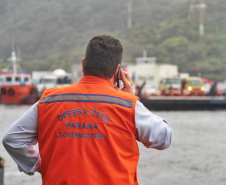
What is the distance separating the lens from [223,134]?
23.2m

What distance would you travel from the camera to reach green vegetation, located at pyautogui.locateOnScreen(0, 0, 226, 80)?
12344 centimetres

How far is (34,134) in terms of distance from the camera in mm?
2822

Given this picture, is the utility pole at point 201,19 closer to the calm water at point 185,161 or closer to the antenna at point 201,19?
the antenna at point 201,19

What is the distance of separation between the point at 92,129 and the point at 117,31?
150m

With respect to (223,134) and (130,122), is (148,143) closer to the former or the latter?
(130,122)

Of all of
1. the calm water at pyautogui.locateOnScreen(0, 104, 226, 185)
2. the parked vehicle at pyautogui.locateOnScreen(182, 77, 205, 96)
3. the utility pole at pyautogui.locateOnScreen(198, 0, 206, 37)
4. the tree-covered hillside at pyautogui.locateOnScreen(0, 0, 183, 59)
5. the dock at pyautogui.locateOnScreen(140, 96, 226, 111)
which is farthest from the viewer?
the tree-covered hillside at pyautogui.locateOnScreen(0, 0, 183, 59)

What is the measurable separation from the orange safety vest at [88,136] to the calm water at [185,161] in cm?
891

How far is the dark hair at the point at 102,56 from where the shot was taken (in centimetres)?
279

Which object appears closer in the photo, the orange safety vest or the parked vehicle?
the orange safety vest

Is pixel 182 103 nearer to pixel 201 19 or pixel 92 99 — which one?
pixel 92 99

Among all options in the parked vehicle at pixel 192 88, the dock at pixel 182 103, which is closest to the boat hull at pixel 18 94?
the dock at pixel 182 103

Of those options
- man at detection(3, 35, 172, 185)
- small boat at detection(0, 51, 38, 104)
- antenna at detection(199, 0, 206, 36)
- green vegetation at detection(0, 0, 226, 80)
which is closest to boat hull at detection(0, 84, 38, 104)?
small boat at detection(0, 51, 38, 104)

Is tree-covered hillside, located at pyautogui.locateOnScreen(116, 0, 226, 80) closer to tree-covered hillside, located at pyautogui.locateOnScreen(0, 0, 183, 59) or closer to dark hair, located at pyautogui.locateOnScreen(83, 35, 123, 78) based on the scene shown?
tree-covered hillside, located at pyautogui.locateOnScreen(0, 0, 183, 59)

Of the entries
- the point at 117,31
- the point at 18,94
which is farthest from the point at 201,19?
the point at 18,94
